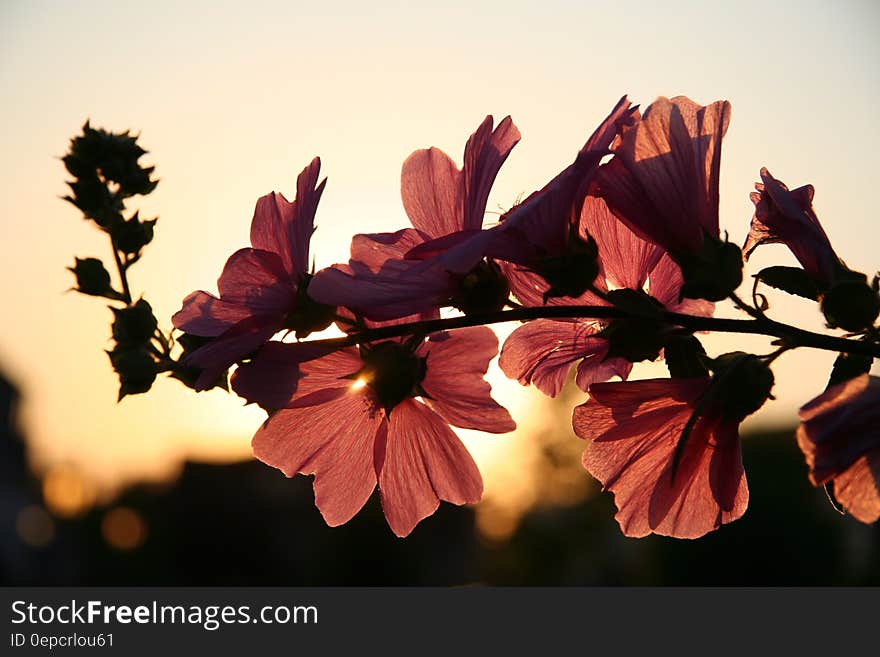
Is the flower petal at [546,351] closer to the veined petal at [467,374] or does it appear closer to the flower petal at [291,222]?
the veined petal at [467,374]

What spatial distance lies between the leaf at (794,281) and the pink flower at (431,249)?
43 cm

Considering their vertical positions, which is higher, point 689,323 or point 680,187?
point 680,187

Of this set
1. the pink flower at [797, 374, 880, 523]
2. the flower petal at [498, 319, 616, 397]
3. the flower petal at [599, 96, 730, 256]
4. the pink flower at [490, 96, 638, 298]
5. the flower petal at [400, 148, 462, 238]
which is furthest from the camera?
the flower petal at [498, 319, 616, 397]

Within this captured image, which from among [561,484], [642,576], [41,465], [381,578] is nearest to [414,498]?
[561,484]

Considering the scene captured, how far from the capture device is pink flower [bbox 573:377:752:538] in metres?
1.75

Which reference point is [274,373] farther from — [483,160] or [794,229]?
[794,229]

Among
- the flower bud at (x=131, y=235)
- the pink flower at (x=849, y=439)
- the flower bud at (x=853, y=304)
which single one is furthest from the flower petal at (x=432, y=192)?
the pink flower at (x=849, y=439)

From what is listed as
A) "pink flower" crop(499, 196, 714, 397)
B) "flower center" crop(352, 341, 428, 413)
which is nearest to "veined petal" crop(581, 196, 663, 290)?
"pink flower" crop(499, 196, 714, 397)

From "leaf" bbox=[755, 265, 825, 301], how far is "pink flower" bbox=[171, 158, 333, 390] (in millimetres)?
703

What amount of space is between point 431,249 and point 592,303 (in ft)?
1.24

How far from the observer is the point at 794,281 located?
70.6 inches

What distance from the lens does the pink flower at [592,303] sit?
1806mm

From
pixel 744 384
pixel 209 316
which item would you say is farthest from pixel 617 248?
→ pixel 209 316

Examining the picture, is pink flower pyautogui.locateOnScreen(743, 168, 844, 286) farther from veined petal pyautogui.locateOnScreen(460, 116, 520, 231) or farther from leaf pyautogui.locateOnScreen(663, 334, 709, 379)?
veined petal pyautogui.locateOnScreen(460, 116, 520, 231)
